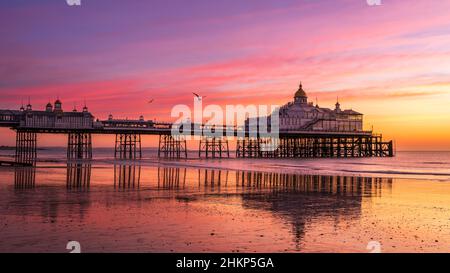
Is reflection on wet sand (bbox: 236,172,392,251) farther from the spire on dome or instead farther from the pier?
the spire on dome

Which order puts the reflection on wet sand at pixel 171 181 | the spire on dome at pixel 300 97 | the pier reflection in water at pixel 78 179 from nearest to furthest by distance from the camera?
the pier reflection in water at pixel 78 179 → the reflection on wet sand at pixel 171 181 → the spire on dome at pixel 300 97

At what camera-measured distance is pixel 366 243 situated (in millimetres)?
11039

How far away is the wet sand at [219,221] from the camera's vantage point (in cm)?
1072

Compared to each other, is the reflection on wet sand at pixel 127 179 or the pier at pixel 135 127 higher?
the pier at pixel 135 127

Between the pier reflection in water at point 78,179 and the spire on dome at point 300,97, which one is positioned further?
the spire on dome at point 300,97

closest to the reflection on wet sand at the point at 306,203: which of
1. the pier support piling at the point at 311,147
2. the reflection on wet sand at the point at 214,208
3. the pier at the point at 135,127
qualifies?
the reflection on wet sand at the point at 214,208

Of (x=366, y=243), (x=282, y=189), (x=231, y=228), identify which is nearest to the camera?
(x=366, y=243)

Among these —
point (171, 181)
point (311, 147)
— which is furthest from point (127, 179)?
point (311, 147)

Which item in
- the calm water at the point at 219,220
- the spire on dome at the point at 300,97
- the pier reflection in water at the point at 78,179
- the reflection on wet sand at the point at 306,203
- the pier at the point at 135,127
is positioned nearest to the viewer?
the calm water at the point at 219,220

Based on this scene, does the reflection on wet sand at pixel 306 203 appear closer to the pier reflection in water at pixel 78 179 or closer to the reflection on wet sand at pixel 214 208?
the reflection on wet sand at pixel 214 208

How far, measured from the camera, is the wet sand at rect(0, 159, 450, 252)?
10.7m
